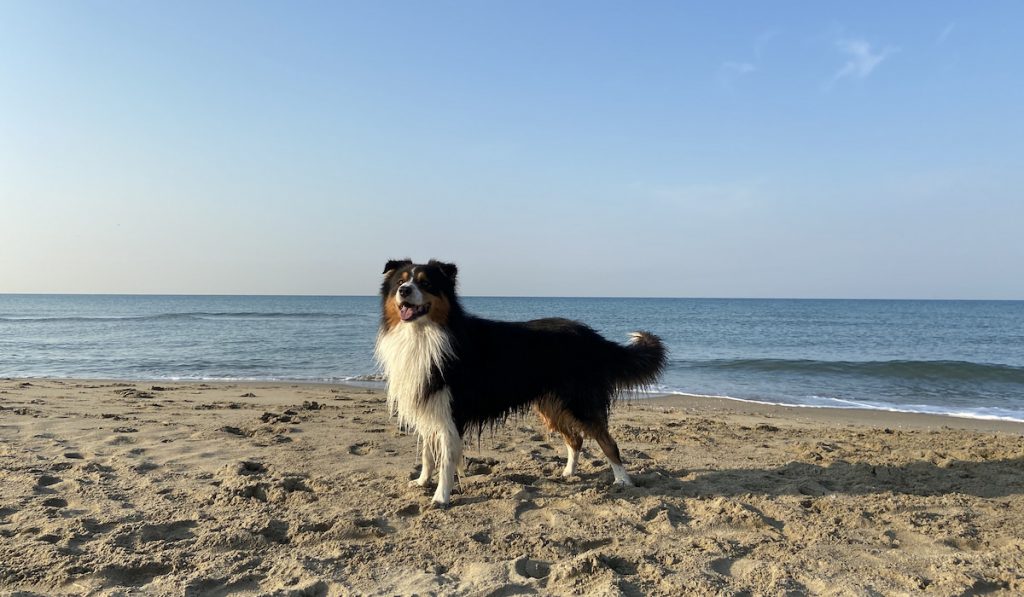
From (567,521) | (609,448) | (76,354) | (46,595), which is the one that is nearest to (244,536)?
(46,595)

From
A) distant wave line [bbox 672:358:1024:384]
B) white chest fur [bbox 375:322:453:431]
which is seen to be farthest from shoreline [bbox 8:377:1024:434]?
distant wave line [bbox 672:358:1024:384]

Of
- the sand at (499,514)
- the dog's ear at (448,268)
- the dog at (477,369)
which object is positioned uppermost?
the dog's ear at (448,268)

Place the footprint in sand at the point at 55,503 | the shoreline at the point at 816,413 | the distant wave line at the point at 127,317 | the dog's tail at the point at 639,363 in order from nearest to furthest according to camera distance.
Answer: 1. the footprint in sand at the point at 55,503
2. the dog's tail at the point at 639,363
3. the shoreline at the point at 816,413
4. the distant wave line at the point at 127,317

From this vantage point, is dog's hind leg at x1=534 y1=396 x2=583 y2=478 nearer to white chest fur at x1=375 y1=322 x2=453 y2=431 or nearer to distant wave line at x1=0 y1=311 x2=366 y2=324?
white chest fur at x1=375 y1=322 x2=453 y2=431

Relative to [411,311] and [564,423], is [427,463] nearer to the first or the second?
[564,423]

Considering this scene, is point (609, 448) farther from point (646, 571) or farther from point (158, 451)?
point (158, 451)

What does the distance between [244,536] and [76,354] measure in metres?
19.3

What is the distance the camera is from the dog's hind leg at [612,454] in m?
4.73

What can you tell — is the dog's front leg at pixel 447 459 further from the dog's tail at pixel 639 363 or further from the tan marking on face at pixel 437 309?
the dog's tail at pixel 639 363

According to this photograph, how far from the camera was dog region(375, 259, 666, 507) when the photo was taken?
4.25 meters

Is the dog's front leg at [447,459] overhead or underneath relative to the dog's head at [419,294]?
underneath

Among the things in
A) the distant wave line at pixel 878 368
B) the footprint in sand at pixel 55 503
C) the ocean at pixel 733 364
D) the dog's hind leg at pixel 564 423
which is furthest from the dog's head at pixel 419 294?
the distant wave line at pixel 878 368

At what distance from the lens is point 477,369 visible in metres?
4.48

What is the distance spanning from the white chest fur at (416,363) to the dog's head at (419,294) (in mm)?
76
